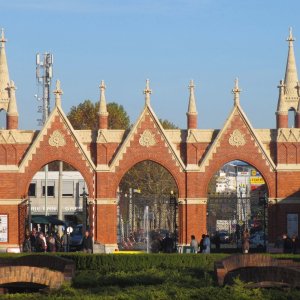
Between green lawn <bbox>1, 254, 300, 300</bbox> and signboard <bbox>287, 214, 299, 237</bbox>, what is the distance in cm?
1490

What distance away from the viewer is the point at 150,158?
52281 mm

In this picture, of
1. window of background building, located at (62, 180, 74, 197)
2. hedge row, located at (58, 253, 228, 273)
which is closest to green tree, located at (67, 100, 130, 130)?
window of background building, located at (62, 180, 74, 197)

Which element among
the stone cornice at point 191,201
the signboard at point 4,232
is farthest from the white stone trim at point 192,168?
the signboard at point 4,232

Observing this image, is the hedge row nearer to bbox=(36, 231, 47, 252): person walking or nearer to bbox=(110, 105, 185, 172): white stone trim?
bbox=(36, 231, 47, 252): person walking

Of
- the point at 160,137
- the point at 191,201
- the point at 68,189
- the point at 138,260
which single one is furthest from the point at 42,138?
the point at 68,189

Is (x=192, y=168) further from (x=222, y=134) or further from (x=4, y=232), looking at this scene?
(x=4, y=232)

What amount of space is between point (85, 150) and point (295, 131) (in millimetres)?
10337

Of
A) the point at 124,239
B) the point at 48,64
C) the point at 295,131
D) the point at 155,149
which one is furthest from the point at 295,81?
the point at 48,64

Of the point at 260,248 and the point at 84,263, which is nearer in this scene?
the point at 84,263

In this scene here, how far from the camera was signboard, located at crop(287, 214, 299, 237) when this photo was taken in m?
51.7

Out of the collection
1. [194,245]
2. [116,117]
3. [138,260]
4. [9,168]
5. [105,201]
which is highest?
[116,117]

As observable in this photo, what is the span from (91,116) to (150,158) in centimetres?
5460

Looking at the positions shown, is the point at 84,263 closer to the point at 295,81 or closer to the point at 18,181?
the point at 18,181

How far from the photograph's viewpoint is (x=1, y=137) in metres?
52.4
